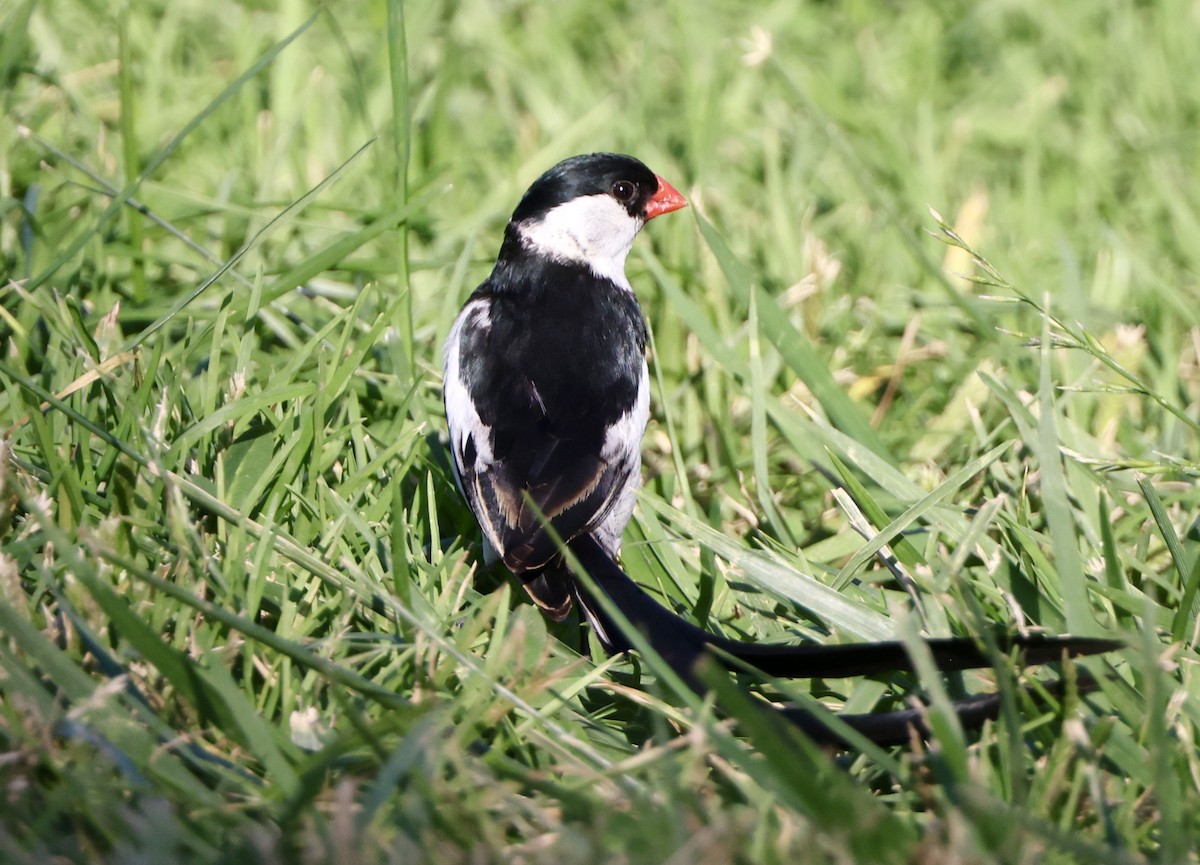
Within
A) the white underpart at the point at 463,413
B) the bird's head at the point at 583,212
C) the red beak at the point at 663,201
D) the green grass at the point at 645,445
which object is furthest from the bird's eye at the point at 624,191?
the white underpart at the point at 463,413

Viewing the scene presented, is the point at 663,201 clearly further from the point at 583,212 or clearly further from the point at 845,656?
the point at 845,656

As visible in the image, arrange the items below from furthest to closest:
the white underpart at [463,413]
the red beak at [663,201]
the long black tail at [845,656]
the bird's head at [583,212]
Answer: the red beak at [663,201] < the bird's head at [583,212] < the white underpart at [463,413] < the long black tail at [845,656]

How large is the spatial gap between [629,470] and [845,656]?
0.85m

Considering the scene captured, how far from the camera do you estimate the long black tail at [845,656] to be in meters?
1.87

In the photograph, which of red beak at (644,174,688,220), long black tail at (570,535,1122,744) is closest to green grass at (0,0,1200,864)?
long black tail at (570,535,1122,744)

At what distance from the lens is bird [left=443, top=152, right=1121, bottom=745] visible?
1948 mm

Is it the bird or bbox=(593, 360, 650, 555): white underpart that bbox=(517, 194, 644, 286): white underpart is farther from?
bbox=(593, 360, 650, 555): white underpart

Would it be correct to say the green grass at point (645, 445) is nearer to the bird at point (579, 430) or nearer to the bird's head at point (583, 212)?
the bird at point (579, 430)

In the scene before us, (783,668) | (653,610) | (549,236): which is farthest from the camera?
(549,236)

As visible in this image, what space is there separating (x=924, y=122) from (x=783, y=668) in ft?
10.5

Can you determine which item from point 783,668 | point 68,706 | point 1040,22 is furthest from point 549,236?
point 1040,22

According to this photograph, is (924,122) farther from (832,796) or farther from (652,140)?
(832,796)

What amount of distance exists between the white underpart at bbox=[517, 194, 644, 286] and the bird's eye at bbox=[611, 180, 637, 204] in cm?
2

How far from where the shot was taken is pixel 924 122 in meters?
4.64
